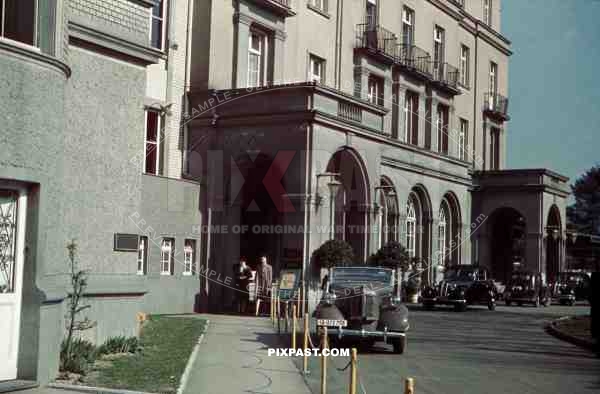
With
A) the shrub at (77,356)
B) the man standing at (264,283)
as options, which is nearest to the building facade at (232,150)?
the shrub at (77,356)

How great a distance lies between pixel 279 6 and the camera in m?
27.9

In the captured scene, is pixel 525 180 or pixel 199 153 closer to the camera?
pixel 199 153

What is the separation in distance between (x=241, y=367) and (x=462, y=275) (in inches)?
866

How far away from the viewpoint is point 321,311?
56.7 feet

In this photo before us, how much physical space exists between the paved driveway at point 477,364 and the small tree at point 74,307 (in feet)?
11.7

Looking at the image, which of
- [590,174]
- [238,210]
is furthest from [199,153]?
[590,174]

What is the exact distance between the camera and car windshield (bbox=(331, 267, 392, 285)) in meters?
19.1

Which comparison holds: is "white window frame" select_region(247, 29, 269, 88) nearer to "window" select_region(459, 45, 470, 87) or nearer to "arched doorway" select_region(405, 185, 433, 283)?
"arched doorway" select_region(405, 185, 433, 283)

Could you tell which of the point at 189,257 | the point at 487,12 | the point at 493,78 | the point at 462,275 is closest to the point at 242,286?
the point at 189,257

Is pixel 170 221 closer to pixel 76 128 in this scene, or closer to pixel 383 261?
pixel 383 261

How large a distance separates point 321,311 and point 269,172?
9951 millimetres

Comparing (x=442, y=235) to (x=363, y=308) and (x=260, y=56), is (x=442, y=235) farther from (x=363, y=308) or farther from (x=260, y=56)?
(x=363, y=308)

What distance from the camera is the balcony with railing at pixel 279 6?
2756cm

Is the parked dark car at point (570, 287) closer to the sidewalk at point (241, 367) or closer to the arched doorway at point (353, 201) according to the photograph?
the arched doorway at point (353, 201)
